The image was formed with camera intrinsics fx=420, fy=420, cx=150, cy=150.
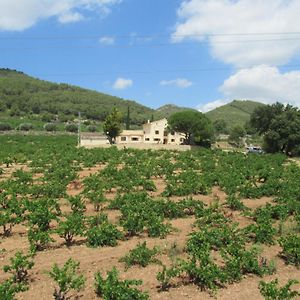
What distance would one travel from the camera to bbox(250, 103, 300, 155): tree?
50.2m

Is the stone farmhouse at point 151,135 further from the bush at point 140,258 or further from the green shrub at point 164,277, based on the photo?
the green shrub at point 164,277

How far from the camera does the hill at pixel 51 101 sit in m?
135

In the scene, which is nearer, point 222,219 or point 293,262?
point 293,262

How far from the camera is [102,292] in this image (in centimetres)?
756

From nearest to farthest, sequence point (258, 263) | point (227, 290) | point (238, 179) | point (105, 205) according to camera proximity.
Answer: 1. point (227, 290)
2. point (258, 263)
3. point (105, 205)
4. point (238, 179)

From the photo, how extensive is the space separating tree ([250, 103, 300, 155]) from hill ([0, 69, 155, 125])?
79581 mm

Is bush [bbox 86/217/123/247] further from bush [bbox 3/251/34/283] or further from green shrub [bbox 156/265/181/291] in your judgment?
green shrub [bbox 156/265/181/291]

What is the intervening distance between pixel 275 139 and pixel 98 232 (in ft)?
145

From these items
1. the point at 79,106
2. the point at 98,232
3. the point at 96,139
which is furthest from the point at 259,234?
the point at 79,106

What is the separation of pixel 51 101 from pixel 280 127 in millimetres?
117414

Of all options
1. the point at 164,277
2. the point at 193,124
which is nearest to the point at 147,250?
the point at 164,277

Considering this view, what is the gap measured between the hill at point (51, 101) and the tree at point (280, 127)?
261 ft

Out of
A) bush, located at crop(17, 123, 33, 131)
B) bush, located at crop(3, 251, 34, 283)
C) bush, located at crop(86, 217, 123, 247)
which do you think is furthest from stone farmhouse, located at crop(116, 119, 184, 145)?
bush, located at crop(3, 251, 34, 283)

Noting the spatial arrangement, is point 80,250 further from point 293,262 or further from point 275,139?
point 275,139
